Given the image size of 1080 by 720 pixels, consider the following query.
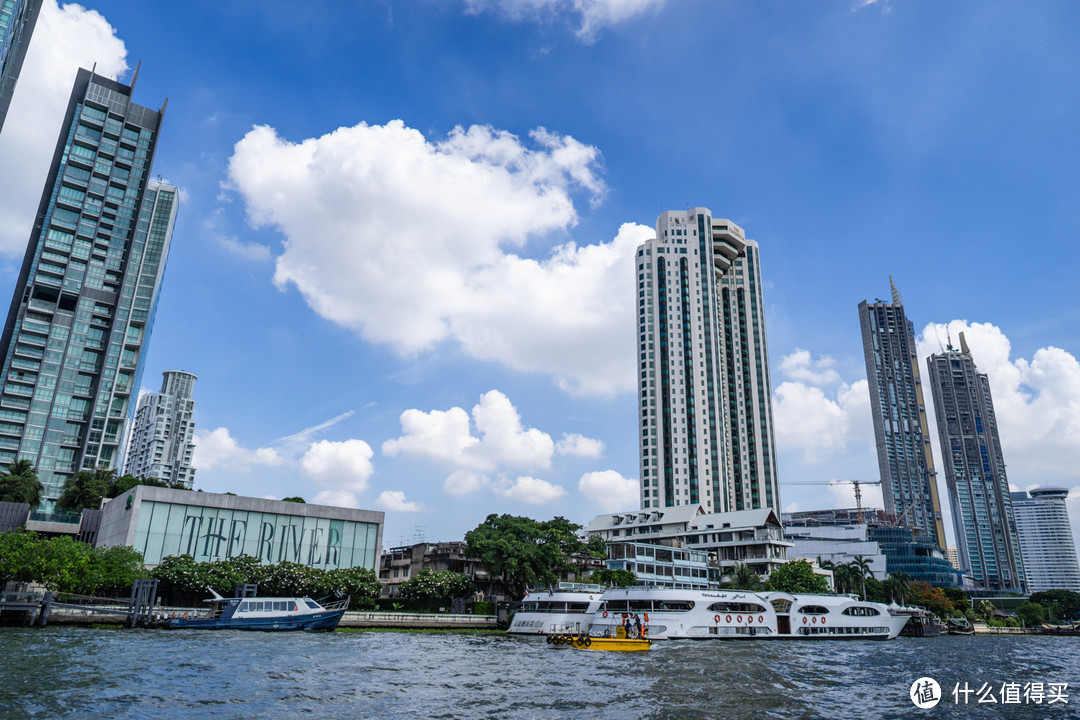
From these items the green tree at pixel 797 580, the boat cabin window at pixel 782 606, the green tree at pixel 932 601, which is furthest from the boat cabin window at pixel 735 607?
the green tree at pixel 932 601

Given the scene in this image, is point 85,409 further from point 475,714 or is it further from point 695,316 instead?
point 475,714

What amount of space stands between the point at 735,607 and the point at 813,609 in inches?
437

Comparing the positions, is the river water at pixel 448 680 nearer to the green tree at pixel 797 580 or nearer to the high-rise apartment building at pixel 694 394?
the green tree at pixel 797 580

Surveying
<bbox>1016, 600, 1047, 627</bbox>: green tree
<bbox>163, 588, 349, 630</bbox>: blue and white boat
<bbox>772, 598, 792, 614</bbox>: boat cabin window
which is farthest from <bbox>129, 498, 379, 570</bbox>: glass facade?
<bbox>1016, 600, 1047, 627</bbox>: green tree

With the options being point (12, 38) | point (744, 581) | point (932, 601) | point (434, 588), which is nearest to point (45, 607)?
point (434, 588)

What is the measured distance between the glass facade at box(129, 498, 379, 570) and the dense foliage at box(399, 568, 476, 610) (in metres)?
10.7

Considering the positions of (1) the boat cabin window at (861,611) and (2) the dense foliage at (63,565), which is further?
(1) the boat cabin window at (861,611)

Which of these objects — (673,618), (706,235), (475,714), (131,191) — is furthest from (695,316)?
(475,714)

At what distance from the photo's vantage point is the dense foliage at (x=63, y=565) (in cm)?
6197

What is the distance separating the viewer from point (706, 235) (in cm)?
19888

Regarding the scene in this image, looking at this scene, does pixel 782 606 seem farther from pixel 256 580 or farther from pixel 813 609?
pixel 256 580

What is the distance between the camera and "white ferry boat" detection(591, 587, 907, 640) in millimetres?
68125

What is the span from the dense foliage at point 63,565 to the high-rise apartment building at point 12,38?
308 feet

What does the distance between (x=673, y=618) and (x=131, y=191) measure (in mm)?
168429
